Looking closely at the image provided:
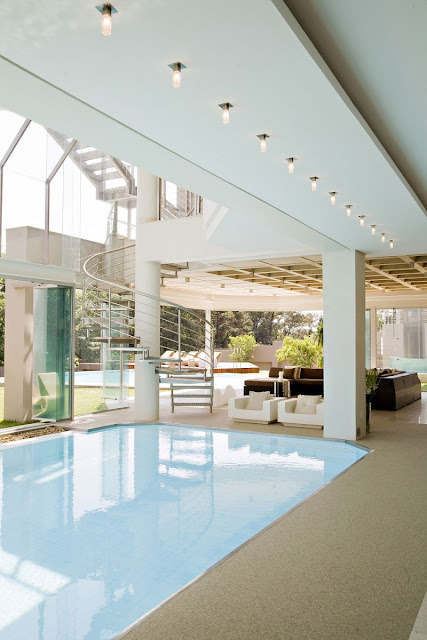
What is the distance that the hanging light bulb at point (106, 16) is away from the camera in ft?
8.61

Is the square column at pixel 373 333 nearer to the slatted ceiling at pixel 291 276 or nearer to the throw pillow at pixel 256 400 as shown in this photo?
the slatted ceiling at pixel 291 276

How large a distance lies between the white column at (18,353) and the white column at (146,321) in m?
2.13

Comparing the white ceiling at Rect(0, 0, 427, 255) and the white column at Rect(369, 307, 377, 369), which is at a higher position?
the white ceiling at Rect(0, 0, 427, 255)

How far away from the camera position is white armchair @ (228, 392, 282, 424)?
35.9 ft

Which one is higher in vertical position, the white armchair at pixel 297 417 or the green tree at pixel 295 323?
the green tree at pixel 295 323

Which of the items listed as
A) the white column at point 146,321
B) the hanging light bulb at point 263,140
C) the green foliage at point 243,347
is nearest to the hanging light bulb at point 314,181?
the hanging light bulb at point 263,140

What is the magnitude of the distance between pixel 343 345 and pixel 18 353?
6299mm

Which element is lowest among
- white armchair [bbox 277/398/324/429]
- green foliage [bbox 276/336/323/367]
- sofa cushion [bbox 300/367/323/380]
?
white armchair [bbox 277/398/324/429]

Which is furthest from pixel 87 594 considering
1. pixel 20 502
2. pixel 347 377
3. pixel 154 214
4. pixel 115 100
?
pixel 154 214

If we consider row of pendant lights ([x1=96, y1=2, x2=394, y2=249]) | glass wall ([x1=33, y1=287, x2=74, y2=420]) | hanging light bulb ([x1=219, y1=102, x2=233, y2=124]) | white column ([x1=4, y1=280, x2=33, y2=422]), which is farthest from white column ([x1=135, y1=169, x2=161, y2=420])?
hanging light bulb ([x1=219, y1=102, x2=233, y2=124])

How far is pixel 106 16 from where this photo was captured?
2631 mm

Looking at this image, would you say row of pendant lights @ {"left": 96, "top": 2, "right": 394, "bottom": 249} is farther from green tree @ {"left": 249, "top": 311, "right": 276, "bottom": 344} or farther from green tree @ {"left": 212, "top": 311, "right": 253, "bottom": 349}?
green tree @ {"left": 249, "top": 311, "right": 276, "bottom": 344}

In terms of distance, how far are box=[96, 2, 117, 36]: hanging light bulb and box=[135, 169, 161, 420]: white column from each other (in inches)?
352

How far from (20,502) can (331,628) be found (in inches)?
160
